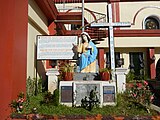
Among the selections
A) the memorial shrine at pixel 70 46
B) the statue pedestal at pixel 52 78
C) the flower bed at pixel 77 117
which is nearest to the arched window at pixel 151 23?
the memorial shrine at pixel 70 46

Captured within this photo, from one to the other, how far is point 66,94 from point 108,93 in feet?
4.41

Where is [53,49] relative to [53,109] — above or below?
above

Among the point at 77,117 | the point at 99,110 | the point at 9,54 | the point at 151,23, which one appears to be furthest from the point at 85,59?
the point at 151,23

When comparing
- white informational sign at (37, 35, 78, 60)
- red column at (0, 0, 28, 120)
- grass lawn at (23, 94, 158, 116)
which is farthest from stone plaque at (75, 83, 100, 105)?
white informational sign at (37, 35, 78, 60)

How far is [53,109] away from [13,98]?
4.02 feet

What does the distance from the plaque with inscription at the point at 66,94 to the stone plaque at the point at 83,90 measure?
0.19 meters

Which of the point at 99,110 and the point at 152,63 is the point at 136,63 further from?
the point at 99,110

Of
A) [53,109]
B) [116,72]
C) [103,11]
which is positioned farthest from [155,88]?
[103,11]

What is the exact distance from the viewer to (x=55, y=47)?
959 cm

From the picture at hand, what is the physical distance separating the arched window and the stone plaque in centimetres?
1327

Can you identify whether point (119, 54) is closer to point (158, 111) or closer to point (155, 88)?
point (155, 88)

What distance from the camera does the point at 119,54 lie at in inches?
684

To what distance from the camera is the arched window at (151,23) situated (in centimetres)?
1869

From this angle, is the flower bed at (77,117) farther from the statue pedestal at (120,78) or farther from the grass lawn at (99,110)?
the statue pedestal at (120,78)
